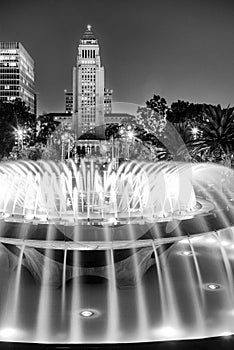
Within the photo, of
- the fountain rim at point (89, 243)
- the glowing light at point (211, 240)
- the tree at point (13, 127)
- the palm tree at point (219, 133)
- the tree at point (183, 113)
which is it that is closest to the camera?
the fountain rim at point (89, 243)

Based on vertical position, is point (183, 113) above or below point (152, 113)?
below

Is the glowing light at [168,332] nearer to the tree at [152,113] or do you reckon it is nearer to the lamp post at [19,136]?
the lamp post at [19,136]

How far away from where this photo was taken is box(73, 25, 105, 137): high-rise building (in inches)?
6609

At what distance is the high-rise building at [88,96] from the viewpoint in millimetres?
167875

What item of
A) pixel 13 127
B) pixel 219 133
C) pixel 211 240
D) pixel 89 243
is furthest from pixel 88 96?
pixel 89 243

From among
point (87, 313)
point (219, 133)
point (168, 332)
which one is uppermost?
point (219, 133)

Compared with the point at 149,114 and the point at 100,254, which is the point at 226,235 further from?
the point at 149,114

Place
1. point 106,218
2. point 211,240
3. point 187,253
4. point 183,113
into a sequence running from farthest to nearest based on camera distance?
point 183,113
point 211,240
point 187,253
point 106,218

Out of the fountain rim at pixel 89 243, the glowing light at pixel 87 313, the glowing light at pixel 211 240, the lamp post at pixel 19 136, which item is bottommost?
the glowing light at pixel 87 313

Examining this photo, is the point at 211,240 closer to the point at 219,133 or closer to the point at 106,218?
the point at 106,218

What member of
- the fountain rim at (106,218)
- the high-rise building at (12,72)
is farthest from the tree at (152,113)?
the high-rise building at (12,72)

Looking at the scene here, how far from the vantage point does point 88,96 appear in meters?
168

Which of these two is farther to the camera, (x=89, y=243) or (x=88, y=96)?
(x=88, y=96)

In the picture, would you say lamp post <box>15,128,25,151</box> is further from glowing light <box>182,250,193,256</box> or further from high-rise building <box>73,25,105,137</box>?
high-rise building <box>73,25,105,137</box>
